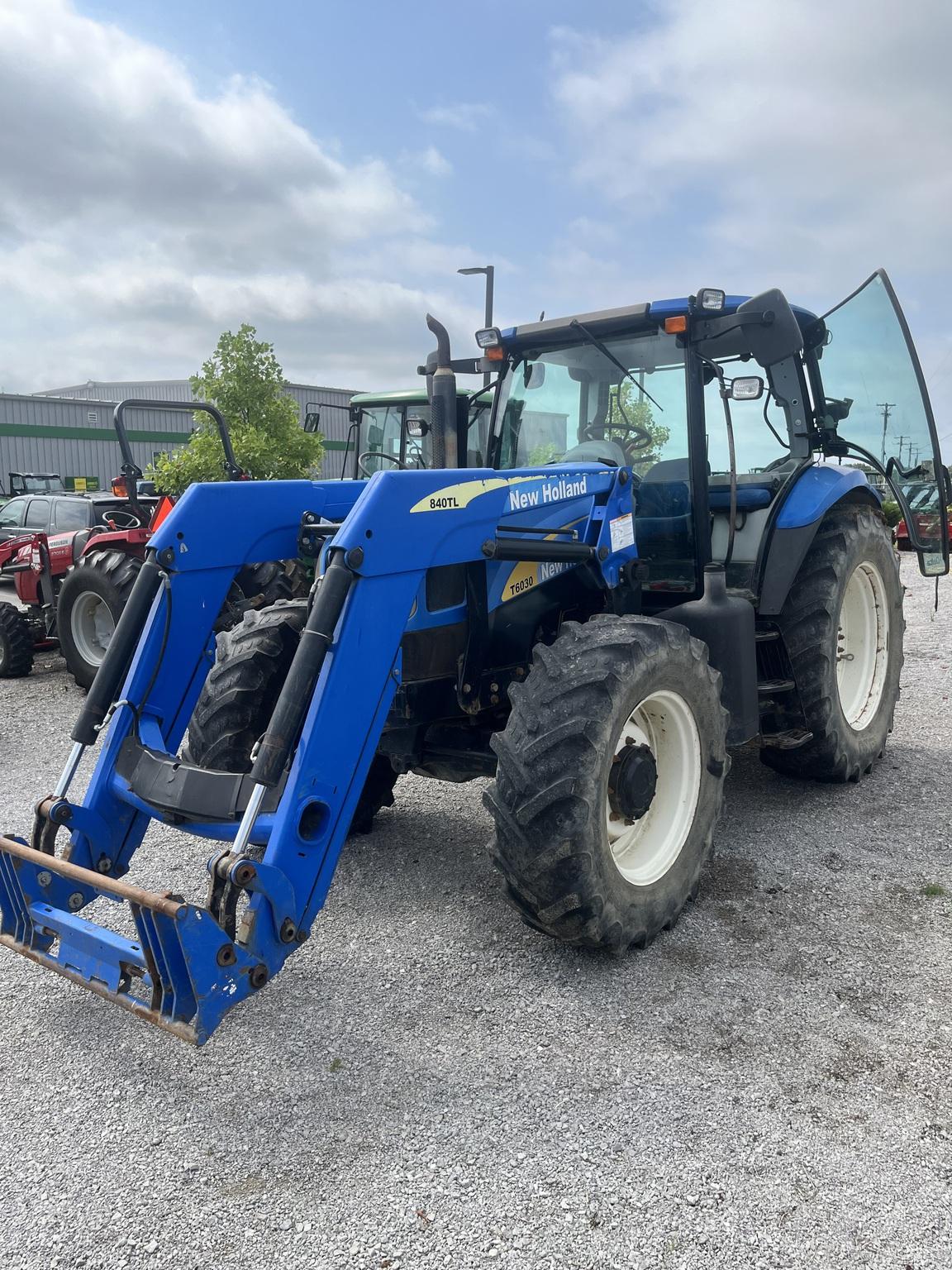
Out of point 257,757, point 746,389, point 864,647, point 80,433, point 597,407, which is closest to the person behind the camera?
point 257,757

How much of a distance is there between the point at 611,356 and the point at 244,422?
53.1 ft

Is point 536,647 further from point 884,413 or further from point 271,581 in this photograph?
point 271,581

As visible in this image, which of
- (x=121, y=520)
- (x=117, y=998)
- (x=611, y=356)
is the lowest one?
(x=117, y=998)

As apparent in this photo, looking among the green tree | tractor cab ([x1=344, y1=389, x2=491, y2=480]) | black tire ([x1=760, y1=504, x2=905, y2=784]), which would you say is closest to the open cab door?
black tire ([x1=760, y1=504, x2=905, y2=784])

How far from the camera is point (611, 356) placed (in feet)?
15.2

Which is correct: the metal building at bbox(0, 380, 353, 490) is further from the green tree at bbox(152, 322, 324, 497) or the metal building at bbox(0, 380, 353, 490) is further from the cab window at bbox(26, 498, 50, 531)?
the cab window at bbox(26, 498, 50, 531)

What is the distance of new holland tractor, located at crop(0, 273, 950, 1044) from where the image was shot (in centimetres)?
289

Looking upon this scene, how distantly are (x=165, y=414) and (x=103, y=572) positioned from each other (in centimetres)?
3132

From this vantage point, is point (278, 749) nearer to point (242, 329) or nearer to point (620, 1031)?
point (620, 1031)

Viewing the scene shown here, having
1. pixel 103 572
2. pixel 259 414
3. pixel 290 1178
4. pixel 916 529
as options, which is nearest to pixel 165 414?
pixel 259 414

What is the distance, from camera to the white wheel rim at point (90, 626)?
28.9 feet

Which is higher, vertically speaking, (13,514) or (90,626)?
(13,514)

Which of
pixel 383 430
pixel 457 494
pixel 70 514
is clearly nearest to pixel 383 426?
pixel 383 430

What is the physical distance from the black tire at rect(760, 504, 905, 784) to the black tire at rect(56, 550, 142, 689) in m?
5.51
